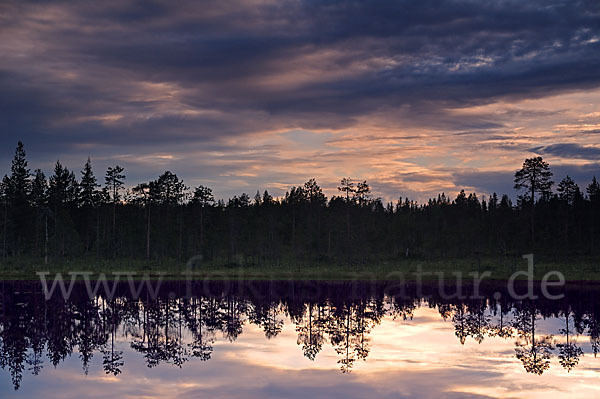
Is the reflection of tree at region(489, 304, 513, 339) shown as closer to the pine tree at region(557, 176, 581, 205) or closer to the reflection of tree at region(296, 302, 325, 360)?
the reflection of tree at region(296, 302, 325, 360)

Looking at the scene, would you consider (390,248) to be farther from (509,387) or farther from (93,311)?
(509,387)

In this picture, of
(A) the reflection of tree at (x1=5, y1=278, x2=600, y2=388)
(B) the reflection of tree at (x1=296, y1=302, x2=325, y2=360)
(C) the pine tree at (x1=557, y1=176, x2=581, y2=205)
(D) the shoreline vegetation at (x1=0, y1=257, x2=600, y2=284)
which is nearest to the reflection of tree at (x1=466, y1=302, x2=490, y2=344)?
(A) the reflection of tree at (x1=5, y1=278, x2=600, y2=388)

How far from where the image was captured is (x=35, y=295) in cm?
4522

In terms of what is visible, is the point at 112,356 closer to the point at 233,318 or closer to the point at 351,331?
the point at 233,318

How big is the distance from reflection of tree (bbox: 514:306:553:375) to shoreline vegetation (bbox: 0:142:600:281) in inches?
1061

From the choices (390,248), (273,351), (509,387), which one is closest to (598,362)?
(509,387)

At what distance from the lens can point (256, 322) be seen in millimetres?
33312

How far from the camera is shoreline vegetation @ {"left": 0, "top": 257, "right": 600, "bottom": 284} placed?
6019 centimetres

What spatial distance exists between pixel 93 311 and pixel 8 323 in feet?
18.9

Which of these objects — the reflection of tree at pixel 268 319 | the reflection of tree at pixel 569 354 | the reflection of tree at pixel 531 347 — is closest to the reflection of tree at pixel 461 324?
the reflection of tree at pixel 531 347

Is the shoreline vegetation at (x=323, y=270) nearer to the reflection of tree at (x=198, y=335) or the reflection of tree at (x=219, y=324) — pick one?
the reflection of tree at (x=219, y=324)

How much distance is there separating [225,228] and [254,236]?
18.4ft

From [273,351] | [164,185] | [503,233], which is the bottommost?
[273,351]

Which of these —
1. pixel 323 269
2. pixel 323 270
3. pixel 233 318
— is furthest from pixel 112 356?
pixel 323 269
